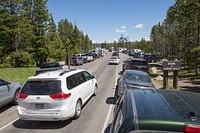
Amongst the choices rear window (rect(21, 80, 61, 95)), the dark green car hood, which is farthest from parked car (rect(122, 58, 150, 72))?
the dark green car hood

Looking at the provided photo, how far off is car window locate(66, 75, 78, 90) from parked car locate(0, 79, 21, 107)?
361 centimetres

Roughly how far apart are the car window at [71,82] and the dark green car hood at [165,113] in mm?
4788

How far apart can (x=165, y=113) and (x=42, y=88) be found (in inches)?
218

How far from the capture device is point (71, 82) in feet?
26.0

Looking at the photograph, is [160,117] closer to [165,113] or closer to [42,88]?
[165,113]

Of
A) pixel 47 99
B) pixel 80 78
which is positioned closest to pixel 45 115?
pixel 47 99

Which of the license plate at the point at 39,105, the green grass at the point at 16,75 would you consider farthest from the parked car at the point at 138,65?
the license plate at the point at 39,105

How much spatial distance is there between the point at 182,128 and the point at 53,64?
60.7 feet

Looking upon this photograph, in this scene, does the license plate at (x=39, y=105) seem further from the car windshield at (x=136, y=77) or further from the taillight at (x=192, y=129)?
the taillight at (x=192, y=129)

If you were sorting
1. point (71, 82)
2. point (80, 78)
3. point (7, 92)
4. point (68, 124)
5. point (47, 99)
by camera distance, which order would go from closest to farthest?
point (47, 99) < point (68, 124) < point (71, 82) < point (80, 78) < point (7, 92)

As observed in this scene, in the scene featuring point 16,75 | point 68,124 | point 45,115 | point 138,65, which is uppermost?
point 138,65

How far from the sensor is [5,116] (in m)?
8.65

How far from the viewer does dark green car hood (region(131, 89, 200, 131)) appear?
6.74 feet

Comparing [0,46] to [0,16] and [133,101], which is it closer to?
[0,16]
